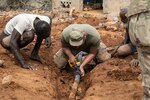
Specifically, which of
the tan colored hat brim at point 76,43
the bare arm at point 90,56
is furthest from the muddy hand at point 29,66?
the bare arm at point 90,56

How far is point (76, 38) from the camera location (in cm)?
623

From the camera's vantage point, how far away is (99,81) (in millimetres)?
6164

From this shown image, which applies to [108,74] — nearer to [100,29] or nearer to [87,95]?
[87,95]

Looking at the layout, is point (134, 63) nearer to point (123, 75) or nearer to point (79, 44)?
point (123, 75)

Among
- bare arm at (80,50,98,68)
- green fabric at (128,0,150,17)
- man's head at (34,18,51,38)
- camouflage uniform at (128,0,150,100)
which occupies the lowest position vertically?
bare arm at (80,50,98,68)

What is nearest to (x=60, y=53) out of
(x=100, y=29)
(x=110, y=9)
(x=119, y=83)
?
(x=119, y=83)

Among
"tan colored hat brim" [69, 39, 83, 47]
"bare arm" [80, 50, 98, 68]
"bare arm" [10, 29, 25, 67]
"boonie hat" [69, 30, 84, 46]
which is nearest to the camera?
"boonie hat" [69, 30, 84, 46]

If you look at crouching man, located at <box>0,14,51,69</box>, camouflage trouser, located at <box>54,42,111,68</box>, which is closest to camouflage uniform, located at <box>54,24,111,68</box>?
camouflage trouser, located at <box>54,42,111,68</box>

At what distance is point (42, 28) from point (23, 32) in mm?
432

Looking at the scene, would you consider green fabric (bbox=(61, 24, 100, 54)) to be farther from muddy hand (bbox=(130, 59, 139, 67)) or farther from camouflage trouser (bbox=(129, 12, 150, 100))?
camouflage trouser (bbox=(129, 12, 150, 100))

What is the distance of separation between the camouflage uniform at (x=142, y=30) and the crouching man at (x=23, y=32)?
9.14 ft

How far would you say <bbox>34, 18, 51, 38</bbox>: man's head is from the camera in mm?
6406

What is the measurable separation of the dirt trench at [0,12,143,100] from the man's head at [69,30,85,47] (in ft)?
1.99

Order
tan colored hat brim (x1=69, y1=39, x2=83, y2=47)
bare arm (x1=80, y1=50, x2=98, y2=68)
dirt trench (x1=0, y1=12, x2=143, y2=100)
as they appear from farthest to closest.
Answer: bare arm (x1=80, y1=50, x2=98, y2=68) < tan colored hat brim (x1=69, y1=39, x2=83, y2=47) < dirt trench (x1=0, y1=12, x2=143, y2=100)
